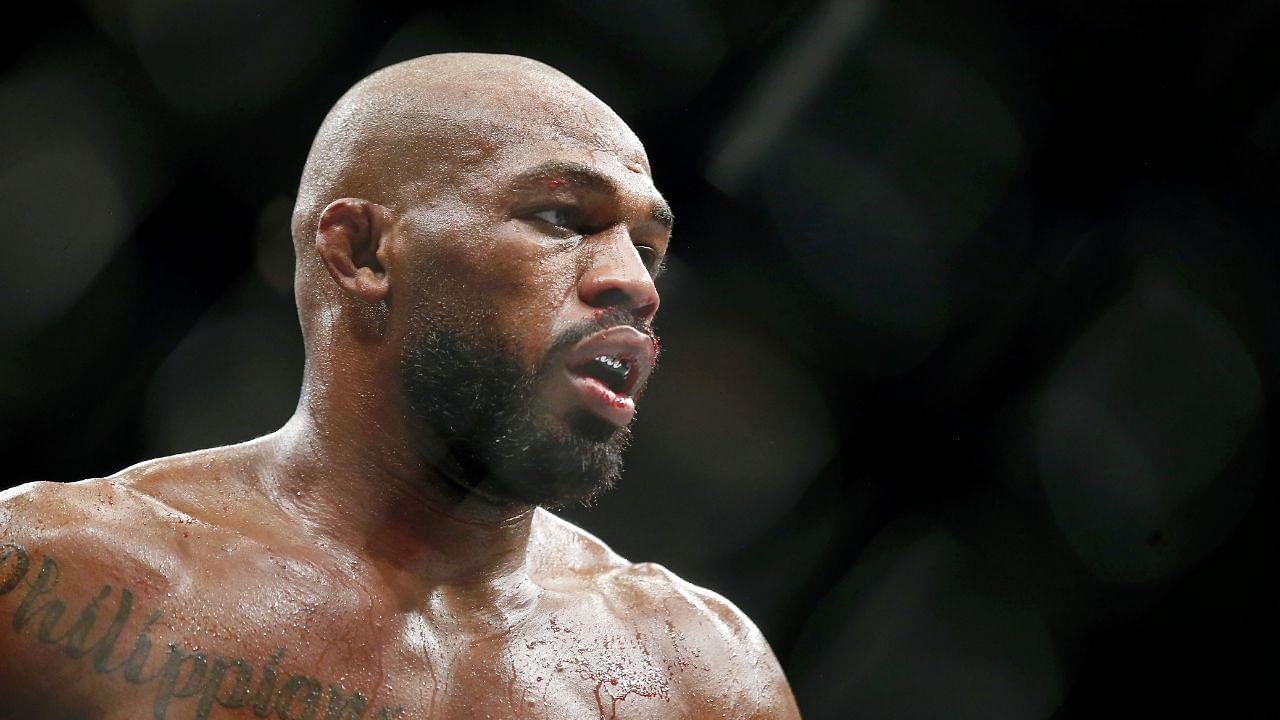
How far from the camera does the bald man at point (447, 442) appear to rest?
5.41 ft

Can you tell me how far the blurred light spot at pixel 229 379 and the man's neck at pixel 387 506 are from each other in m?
0.79

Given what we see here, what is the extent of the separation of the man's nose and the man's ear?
26cm

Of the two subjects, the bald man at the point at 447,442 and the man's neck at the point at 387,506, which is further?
the man's neck at the point at 387,506

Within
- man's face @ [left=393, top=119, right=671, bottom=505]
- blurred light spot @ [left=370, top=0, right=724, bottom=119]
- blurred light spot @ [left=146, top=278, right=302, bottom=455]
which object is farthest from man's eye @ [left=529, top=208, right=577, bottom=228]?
blurred light spot @ [left=146, top=278, right=302, bottom=455]

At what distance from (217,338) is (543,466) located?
1047 mm

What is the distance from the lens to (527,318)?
1.72 meters

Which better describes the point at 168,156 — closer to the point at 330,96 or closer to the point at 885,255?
the point at 330,96

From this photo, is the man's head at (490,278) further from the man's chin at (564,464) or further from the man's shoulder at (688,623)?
the man's shoulder at (688,623)

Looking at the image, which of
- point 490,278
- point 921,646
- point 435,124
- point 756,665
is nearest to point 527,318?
point 490,278

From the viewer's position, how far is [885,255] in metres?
2.90

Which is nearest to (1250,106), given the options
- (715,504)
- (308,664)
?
(715,504)

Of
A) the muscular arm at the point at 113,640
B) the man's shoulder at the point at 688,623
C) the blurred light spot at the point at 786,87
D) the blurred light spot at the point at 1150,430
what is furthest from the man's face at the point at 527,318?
the blurred light spot at the point at 1150,430

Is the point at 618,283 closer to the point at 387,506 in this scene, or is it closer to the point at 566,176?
the point at 566,176

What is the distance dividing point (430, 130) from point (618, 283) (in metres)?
0.31
